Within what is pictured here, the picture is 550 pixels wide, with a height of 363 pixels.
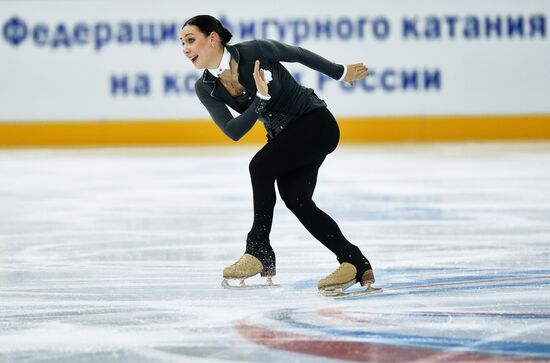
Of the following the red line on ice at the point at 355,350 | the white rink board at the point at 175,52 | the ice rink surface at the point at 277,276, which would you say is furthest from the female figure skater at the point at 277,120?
the white rink board at the point at 175,52

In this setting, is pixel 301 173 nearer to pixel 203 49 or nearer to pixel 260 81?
pixel 260 81

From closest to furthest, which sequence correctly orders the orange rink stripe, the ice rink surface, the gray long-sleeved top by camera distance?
the ice rink surface, the gray long-sleeved top, the orange rink stripe

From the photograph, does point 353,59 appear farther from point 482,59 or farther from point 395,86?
point 482,59

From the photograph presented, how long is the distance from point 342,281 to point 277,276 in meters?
0.55

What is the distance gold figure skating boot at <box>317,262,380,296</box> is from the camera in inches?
133

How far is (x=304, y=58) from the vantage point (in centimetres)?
349

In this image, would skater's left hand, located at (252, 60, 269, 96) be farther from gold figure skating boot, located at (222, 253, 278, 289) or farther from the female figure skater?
gold figure skating boot, located at (222, 253, 278, 289)

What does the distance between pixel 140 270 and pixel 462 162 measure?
6513 millimetres

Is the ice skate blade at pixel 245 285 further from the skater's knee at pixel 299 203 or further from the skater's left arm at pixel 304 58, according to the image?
the skater's left arm at pixel 304 58

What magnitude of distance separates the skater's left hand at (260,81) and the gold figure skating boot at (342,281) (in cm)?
61

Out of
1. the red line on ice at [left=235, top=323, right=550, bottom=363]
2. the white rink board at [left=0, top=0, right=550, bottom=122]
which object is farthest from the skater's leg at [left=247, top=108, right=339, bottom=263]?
the white rink board at [left=0, top=0, right=550, bottom=122]

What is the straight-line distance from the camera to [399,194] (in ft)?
23.7

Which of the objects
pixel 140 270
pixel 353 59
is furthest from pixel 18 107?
pixel 140 270

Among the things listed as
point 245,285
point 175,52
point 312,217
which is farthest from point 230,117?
point 175,52
